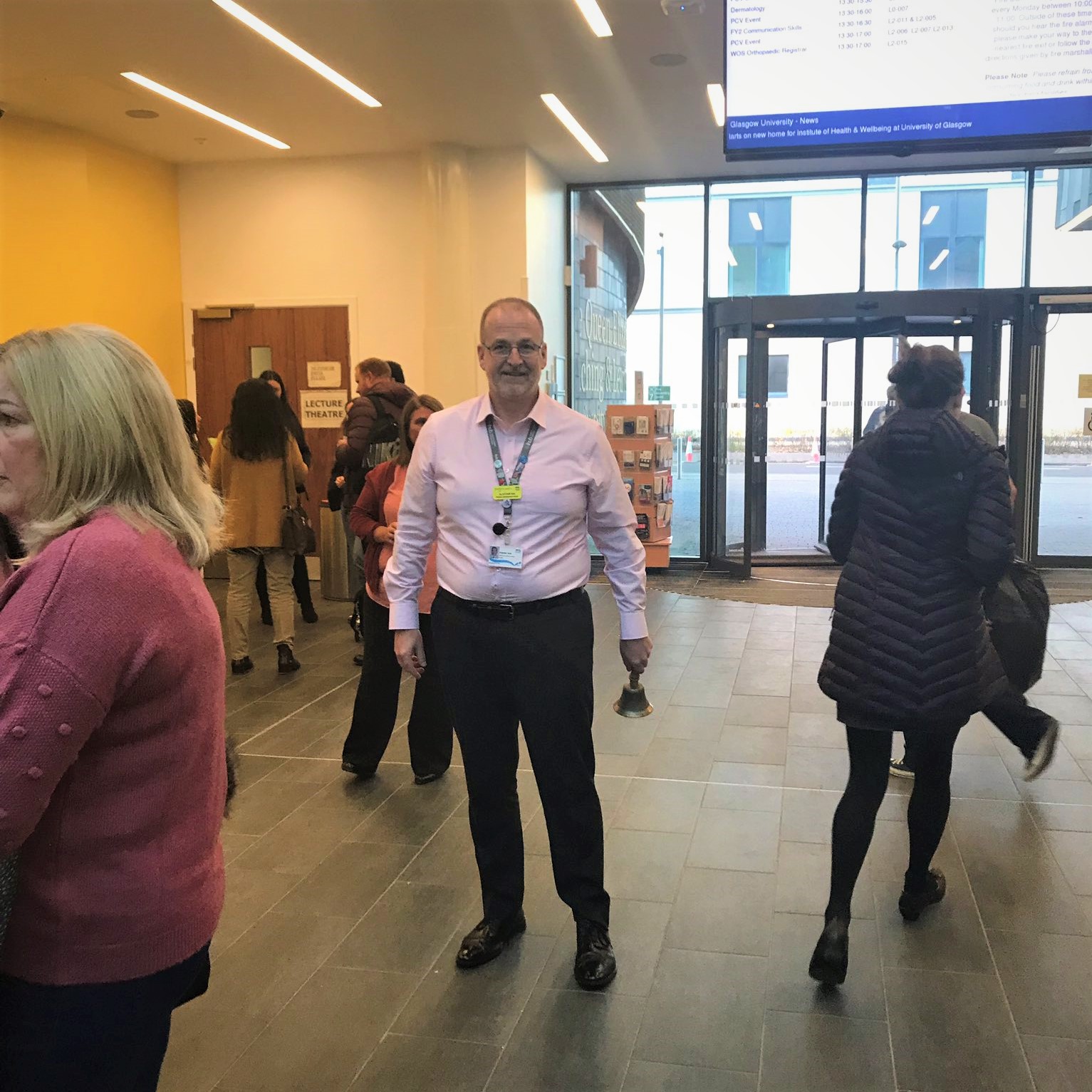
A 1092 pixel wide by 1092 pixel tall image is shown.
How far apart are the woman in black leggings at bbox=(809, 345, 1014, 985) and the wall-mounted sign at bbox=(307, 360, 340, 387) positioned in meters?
6.76

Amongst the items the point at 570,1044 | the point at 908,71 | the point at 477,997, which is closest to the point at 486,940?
the point at 477,997

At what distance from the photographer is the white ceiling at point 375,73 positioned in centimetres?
549

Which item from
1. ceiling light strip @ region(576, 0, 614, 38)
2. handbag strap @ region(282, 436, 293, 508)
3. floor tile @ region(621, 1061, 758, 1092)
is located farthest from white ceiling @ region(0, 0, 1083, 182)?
floor tile @ region(621, 1061, 758, 1092)

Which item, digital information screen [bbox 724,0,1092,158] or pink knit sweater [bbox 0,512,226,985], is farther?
digital information screen [bbox 724,0,1092,158]

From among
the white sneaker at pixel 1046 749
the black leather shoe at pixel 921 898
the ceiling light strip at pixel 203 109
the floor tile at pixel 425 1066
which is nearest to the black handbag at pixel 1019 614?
the white sneaker at pixel 1046 749

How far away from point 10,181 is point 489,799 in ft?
21.9

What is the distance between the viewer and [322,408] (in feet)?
29.1

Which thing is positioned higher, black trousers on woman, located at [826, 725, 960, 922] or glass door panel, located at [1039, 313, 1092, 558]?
glass door panel, located at [1039, 313, 1092, 558]

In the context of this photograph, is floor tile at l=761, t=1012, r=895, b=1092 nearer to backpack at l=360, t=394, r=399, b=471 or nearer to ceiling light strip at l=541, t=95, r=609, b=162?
backpack at l=360, t=394, r=399, b=471

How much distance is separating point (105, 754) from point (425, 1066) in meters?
1.49

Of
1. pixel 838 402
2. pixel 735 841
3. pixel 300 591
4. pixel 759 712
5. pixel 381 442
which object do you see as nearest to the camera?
pixel 735 841

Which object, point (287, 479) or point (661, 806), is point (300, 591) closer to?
point (287, 479)

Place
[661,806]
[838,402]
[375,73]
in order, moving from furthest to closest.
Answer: [838,402] < [375,73] < [661,806]

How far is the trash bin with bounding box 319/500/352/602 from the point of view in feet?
26.7
